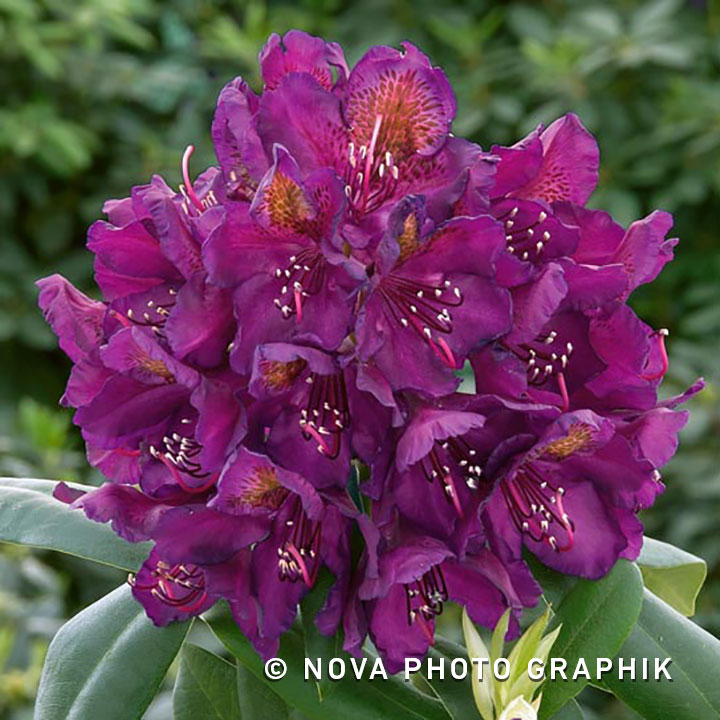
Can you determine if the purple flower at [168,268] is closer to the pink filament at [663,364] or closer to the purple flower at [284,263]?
the purple flower at [284,263]

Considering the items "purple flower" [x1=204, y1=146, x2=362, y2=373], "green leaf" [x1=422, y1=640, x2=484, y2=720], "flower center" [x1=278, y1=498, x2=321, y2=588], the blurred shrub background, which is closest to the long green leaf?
"green leaf" [x1=422, y1=640, x2=484, y2=720]

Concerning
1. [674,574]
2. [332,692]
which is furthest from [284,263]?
[674,574]

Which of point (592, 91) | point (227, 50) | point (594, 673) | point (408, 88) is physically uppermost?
point (408, 88)

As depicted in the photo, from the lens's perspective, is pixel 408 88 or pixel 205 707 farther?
pixel 205 707

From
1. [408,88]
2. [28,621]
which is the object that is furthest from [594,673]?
[28,621]

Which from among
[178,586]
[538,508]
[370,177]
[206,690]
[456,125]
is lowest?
[456,125]

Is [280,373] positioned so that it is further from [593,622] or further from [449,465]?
[593,622]

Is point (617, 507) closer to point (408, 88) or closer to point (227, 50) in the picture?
point (408, 88)
